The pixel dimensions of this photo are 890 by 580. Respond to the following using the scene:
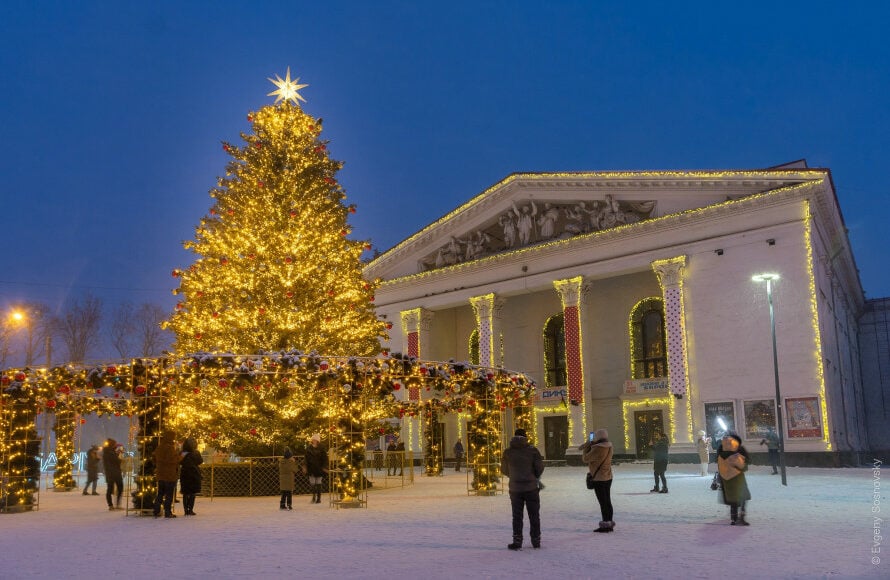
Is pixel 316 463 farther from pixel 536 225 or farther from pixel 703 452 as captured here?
pixel 536 225

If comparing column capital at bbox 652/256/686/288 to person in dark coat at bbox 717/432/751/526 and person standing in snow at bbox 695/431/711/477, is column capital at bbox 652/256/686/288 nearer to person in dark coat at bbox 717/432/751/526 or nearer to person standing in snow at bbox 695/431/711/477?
person standing in snow at bbox 695/431/711/477

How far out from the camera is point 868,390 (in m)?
53.5

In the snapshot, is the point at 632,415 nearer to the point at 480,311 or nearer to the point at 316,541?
the point at 480,311

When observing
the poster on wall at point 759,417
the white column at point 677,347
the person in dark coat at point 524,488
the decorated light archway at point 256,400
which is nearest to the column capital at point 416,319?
the white column at point 677,347

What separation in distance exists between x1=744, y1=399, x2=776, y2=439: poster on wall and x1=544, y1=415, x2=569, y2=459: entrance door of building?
1061cm

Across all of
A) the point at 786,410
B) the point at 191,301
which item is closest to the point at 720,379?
the point at 786,410

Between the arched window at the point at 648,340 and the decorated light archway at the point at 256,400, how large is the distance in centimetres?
1838

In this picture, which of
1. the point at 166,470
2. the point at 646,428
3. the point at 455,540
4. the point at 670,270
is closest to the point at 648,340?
the point at 646,428

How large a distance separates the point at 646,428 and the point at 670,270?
26.5 ft

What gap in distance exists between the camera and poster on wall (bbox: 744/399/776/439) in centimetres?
3266

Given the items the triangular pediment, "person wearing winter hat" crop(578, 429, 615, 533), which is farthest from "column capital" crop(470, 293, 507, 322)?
"person wearing winter hat" crop(578, 429, 615, 533)

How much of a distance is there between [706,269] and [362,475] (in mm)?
22504

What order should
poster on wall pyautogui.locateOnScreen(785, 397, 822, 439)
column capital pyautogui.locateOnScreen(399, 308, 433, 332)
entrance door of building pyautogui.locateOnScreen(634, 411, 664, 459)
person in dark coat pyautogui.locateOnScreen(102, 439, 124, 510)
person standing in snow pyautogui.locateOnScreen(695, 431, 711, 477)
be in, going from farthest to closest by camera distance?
column capital pyautogui.locateOnScreen(399, 308, 433, 332) < entrance door of building pyautogui.locateOnScreen(634, 411, 664, 459) < poster on wall pyautogui.locateOnScreen(785, 397, 822, 439) < person standing in snow pyautogui.locateOnScreen(695, 431, 711, 477) < person in dark coat pyautogui.locateOnScreen(102, 439, 124, 510)

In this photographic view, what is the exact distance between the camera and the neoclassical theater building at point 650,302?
32.9m
